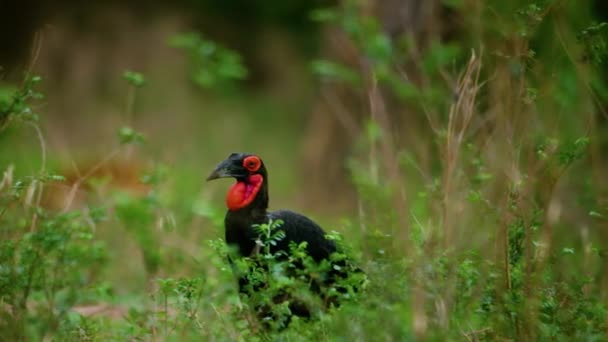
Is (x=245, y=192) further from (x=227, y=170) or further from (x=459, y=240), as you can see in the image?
(x=459, y=240)

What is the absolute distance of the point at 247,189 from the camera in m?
5.41

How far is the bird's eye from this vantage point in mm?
5402

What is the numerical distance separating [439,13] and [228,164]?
5.90 m

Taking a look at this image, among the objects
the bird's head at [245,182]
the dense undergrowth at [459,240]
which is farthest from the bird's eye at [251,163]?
the dense undergrowth at [459,240]

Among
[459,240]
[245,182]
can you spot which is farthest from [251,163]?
[459,240]

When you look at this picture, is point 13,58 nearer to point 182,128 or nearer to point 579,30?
point 182,128

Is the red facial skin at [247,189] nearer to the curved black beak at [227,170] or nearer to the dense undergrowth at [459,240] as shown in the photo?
the curved black beak at [227,170]

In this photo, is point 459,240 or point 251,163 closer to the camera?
point 459,240

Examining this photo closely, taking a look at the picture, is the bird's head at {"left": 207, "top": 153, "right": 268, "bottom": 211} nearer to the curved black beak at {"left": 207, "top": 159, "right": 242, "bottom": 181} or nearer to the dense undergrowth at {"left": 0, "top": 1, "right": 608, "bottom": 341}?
the curved black beak at {"left": 207, "top": 159, "right": 242, "bottom": 181}

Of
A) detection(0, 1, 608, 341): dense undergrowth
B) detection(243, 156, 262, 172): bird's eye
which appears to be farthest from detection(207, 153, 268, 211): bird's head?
detection(0, 1, 608, 341): dense undergrowth

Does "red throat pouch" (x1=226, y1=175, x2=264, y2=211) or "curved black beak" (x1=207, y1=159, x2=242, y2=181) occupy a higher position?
"curved black beak" (x1=207, y1=159, x2=242, y2=181)

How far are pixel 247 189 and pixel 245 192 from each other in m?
0.02

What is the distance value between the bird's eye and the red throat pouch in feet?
0.14

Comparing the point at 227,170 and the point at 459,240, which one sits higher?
the point at 227,170
